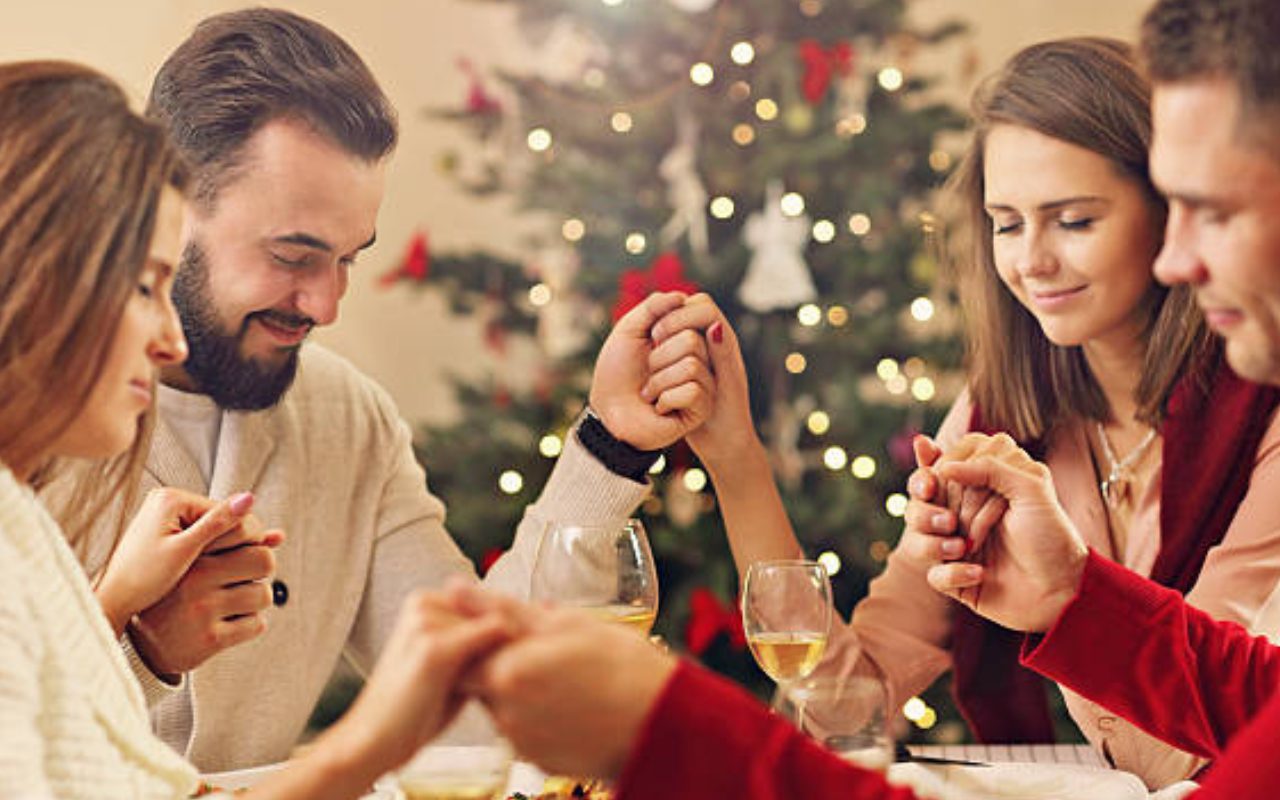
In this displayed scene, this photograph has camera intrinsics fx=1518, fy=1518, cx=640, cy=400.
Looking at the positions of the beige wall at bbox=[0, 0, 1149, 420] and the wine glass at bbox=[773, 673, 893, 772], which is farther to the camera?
the beige wall at bbox=[0, 0, 1149, 420]

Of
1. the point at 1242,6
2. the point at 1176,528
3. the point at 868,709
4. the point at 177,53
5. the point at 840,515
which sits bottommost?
the point at 840,515

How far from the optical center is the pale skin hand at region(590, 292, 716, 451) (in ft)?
6.45

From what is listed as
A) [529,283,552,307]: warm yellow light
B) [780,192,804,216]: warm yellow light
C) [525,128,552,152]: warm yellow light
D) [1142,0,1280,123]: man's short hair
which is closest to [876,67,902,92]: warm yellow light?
[780,192,804,216]: warm yellow light

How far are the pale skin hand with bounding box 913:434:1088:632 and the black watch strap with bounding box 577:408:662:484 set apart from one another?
46 centimetres

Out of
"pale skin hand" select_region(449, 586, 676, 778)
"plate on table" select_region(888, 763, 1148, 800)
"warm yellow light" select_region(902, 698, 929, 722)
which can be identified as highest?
"pale skin hand" select_region(449, 586, 676, 778)

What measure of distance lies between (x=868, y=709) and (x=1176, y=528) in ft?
3.26

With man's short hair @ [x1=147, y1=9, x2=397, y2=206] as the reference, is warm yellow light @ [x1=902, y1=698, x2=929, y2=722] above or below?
below

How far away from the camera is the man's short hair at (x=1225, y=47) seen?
1.04 metres

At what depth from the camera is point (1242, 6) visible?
106 cm

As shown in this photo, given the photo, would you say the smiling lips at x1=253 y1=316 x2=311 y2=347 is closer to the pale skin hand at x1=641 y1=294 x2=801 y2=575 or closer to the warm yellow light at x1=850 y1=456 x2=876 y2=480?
the pale skin hand at x1=641 y1=294 x2=801 y2=575

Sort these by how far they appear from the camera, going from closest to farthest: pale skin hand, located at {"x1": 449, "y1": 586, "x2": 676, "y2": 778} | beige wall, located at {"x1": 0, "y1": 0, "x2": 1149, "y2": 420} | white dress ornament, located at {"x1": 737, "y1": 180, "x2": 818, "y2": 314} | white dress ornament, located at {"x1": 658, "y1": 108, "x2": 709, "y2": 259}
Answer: pale skin hand, located at {"x1": 449, "y1": 586, "x2": 676, "y2": 778}, white dress ornament, located at {"x1": 737, "y1": 180, "x2": 818, "y2": 314}, white dress ornament, located at {"x1": 658, "y1": 108, "x2": 709, "y2": 259}, beige wall, located at {"x1": 0, "y1": 0, "x2": 1149, "y2": 420}

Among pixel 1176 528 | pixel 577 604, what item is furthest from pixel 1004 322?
pixel 577 604

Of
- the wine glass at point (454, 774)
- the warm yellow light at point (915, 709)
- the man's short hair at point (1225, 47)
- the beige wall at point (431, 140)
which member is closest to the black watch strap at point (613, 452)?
the wine glass at point (454, 774)

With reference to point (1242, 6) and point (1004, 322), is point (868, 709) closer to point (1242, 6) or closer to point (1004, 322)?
point (1242, 6)
